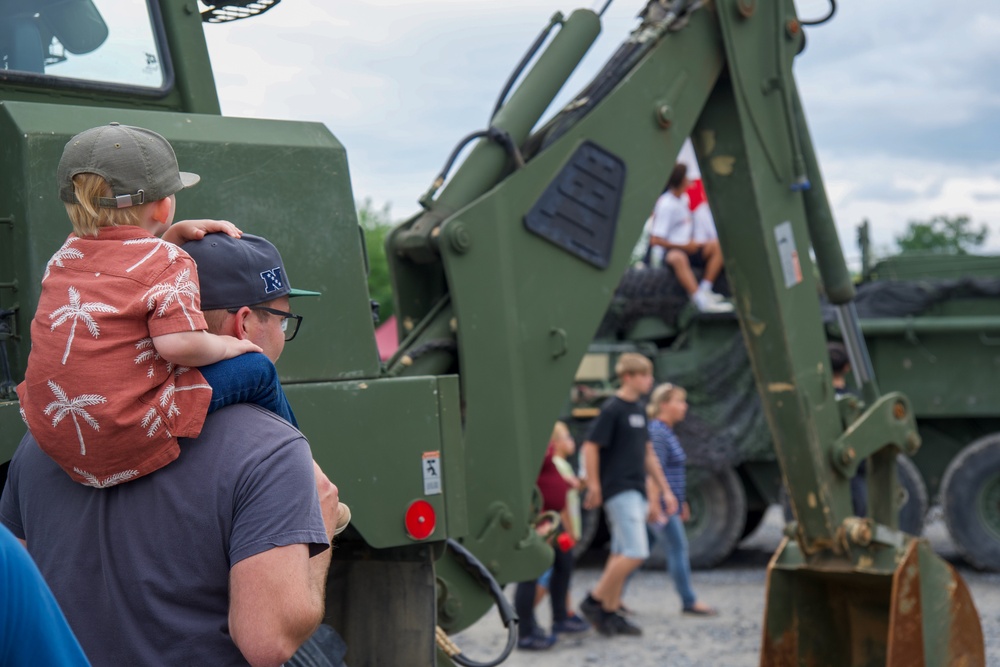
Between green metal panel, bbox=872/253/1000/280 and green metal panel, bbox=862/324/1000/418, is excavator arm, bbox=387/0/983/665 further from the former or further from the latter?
green metal panel, bbox=872/253/1000/280

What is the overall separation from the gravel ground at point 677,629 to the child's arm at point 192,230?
563 centimetres

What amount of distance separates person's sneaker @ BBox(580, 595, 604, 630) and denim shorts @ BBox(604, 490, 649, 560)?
423 mm

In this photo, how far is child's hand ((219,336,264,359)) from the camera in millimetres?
1958

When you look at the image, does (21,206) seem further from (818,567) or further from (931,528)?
(931,528)

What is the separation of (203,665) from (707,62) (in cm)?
344

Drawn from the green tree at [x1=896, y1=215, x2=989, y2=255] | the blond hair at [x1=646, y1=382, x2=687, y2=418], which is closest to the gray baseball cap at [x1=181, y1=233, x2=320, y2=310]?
the blond hair at [x1=646, y1=382, x2=687, y2=418]

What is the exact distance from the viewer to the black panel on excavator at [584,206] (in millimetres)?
4094

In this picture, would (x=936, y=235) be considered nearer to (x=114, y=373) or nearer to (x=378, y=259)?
(x=378, y=259)

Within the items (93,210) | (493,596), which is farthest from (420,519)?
(93,210)

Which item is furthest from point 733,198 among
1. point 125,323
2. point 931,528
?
point 931,528

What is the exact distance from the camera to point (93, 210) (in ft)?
6.35

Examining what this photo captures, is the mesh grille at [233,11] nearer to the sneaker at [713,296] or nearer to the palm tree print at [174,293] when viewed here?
the palm tree print at [174,293]

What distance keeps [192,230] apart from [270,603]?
67 centimetres

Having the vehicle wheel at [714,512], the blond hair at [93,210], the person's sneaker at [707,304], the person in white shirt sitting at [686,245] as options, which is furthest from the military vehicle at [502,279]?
the person in white shirt sitting at [686,245]
